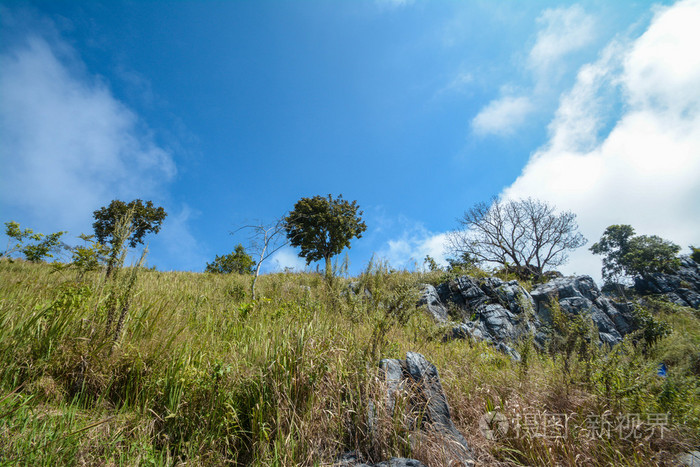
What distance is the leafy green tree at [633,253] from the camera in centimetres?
2850

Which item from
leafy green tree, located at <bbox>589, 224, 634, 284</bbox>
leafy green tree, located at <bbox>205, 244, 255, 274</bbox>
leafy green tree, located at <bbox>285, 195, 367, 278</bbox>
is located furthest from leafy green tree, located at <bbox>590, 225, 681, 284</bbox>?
leafy green tree, located at <bbox>205, 244, 255, 274</bbox>

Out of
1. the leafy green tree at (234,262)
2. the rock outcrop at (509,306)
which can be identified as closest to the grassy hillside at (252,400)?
the rock outcrop at (509,306)

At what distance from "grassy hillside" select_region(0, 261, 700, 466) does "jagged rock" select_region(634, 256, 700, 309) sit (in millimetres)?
29220

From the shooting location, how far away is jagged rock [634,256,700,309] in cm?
2198

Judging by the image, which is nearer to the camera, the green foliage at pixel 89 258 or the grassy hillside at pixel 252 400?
the grassy hillside at pixel 252 400

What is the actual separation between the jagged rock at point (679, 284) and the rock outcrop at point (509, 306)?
592 inches

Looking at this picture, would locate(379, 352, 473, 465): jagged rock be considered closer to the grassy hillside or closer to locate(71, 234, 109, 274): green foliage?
the grassy hillside

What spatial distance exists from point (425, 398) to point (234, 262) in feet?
87.6

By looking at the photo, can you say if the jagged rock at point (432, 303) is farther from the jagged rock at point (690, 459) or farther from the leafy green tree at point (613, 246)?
the leafy green tree at point (613, 246)

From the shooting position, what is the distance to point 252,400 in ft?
8.95

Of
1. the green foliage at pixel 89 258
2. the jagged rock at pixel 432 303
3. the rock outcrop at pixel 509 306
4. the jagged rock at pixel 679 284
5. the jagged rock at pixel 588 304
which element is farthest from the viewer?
the jagged rock at pixel 679 284

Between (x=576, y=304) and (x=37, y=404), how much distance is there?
55.7 feet

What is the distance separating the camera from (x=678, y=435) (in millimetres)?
2816

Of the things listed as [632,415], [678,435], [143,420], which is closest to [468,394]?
[632,415]
